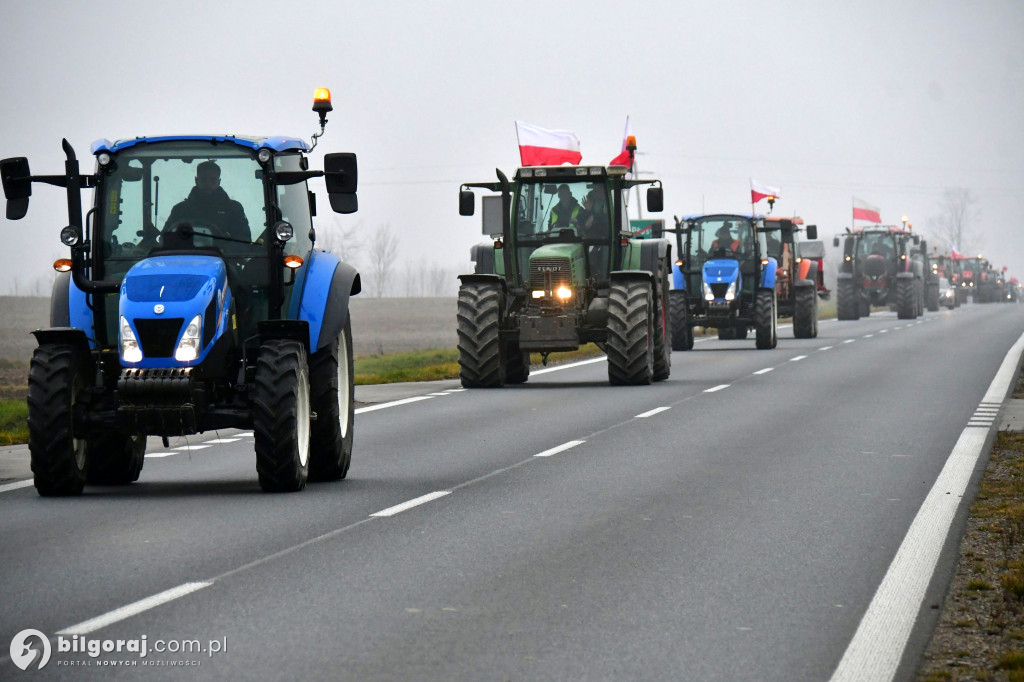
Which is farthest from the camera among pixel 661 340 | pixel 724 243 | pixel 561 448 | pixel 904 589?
pixel 724 243

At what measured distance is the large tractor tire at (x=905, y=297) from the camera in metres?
58.5

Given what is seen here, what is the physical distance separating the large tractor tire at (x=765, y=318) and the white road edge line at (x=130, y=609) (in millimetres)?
28331

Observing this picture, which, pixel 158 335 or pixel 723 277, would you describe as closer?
pixel 158 335

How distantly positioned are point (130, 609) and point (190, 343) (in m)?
3.96

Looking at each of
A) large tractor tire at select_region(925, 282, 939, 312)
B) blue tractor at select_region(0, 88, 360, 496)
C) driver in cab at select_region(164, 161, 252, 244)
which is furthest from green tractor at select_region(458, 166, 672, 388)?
large tractor tire at select_region(925, 282, 939, 312)

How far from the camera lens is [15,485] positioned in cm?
1283

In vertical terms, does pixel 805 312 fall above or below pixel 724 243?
below

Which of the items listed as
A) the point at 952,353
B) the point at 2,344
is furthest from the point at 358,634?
the point at 2,344

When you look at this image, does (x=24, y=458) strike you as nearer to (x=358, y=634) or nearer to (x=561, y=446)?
(x=561, y=446)

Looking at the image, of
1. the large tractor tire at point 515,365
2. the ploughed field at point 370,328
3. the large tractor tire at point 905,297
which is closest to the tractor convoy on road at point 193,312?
the large tractor tire at point 515,365

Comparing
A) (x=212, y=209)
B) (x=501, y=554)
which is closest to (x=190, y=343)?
(x=212, y=209)

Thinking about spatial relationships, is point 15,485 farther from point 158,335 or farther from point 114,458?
point 158,335

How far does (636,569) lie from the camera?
8711mm

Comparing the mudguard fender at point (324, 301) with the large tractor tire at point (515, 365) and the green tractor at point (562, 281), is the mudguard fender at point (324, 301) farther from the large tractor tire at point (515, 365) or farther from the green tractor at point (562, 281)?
the large tractor tire at point (515, 365)
